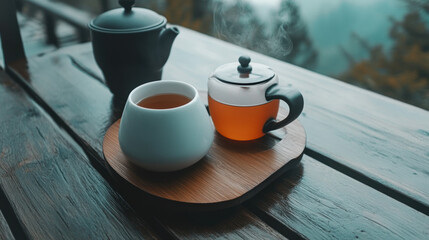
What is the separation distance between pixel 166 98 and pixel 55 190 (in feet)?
0.62

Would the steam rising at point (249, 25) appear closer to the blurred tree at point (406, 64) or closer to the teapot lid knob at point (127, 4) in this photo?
the blurred tree at point (406, 64)

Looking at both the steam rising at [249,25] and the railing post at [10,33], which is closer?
the railing post at [10,33]

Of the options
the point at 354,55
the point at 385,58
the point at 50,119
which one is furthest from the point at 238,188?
the point at 354,55

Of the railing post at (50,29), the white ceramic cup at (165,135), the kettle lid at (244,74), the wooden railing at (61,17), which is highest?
the kettle lid at (244,74)

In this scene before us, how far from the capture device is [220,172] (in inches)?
18.6

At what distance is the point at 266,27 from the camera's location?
4.14 metres

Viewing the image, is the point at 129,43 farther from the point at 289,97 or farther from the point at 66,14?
the point at 66,14

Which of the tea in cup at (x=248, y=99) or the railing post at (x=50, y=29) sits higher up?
the tea in cup at (x=248, y=99)

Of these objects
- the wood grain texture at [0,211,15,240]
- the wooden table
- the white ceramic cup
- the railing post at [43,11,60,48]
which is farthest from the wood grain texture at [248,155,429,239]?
the railing post at [43,11,60,48]

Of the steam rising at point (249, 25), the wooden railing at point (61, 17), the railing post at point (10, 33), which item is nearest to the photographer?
the railing post at point (10, 33)

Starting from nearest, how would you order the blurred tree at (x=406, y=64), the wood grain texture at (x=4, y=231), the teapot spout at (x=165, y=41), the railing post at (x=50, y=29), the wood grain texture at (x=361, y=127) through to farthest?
the wood grain texture at (x=4, y=231) → the wood grain texture at (x=361, y=127) → the teapot spout at (x=165, y=41) → the railing post at (x=50, y=29) → the blurred tree at (x=406, y=64)

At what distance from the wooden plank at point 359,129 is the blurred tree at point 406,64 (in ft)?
9.21

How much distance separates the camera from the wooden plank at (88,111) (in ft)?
1.34

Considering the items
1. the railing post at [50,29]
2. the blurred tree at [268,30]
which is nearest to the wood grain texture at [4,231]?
the railing post at [50,29]
